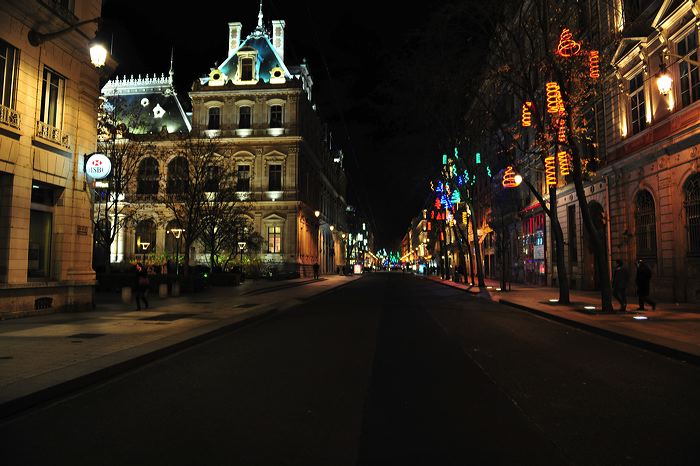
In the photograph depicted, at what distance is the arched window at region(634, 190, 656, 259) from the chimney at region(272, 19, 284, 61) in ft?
152

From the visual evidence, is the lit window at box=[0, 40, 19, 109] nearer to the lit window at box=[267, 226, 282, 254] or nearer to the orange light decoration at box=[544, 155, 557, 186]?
the orange light decoration at box=[544, 155, 557, 186]

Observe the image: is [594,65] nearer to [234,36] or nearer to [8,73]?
[8,73]

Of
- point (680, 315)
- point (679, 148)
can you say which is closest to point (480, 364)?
point (680, 315)

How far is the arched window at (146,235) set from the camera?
5773 centimetres

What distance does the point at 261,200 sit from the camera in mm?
57531

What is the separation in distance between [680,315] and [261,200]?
46.3 meters

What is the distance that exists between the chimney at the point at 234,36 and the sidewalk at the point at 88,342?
4854 centimetres

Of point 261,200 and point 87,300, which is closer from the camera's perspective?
point 87,300

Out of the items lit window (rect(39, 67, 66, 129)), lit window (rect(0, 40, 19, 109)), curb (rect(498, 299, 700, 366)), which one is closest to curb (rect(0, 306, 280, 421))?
lit window (rect(0, 40, 19, 109))

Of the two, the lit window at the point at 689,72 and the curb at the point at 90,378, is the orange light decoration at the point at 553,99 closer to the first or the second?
the lit window at the point at 689,72

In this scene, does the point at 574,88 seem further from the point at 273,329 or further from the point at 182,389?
the point at 182,389

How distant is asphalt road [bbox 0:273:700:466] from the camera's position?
475 centimetres

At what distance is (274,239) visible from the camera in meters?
57.3

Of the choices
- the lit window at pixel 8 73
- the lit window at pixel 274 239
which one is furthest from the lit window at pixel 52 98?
the lit window at pixel 274 239
